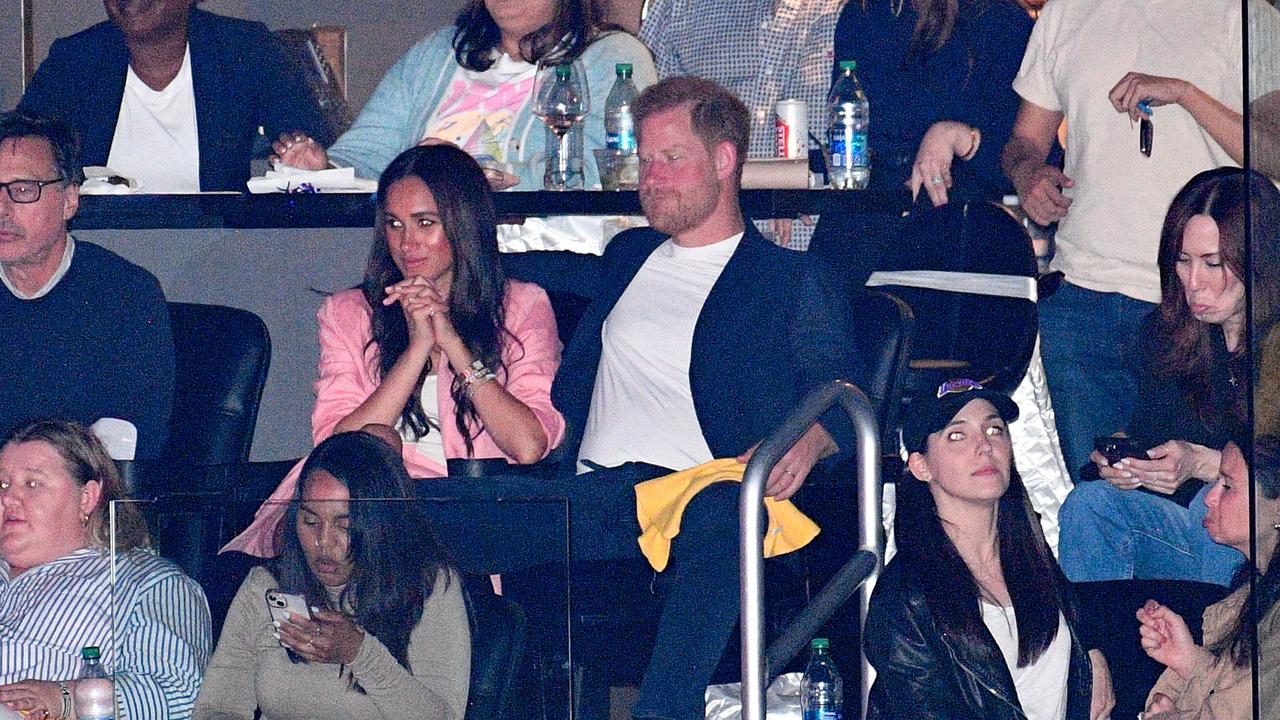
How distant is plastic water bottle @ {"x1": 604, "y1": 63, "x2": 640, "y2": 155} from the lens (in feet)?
11.2

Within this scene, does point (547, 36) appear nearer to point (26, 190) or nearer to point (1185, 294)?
point (26, 190)

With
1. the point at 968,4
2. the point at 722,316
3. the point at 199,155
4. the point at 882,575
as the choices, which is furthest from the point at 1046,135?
the point at 199,155

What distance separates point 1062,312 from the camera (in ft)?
10.2

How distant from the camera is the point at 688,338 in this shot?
123 inches

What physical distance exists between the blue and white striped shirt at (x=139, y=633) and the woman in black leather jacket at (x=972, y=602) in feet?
3.08

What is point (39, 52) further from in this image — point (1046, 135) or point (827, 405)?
point (827, 405)

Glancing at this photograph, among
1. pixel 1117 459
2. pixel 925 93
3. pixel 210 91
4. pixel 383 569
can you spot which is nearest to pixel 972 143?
pixel 925 93

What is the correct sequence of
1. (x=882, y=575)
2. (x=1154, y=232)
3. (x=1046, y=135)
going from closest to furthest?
(x=882, y=575)
(x=1154, y=232)
(x=1046, y=135)

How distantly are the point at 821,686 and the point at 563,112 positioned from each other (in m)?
1.22

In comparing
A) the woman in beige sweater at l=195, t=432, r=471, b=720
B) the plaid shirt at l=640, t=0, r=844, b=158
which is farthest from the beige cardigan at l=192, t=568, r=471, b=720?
the plaid shirt at l=640, t=0, r=844, b=158

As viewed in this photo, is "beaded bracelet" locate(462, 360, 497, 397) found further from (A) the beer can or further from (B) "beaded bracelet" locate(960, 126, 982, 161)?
(B) "beaded bracelet" locate(960, 126, 982, 161)

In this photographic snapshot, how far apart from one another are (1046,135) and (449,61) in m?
1.22

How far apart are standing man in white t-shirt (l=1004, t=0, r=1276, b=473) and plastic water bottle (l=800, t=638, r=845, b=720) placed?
59cm

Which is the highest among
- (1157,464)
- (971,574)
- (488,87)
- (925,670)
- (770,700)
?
(488,87)
